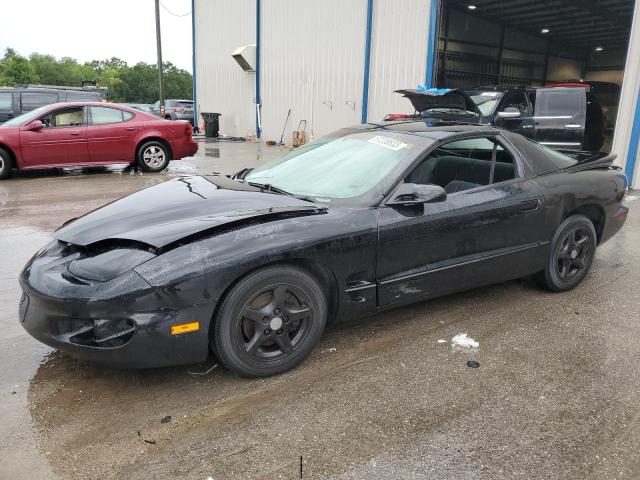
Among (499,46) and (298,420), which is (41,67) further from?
(298,420)

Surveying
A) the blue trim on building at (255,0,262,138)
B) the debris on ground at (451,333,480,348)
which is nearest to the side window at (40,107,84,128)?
the debris on ground at (451,333,480,348)

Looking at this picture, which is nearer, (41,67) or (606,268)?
(606,268)

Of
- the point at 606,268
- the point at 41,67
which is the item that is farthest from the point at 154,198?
the point at 41,67

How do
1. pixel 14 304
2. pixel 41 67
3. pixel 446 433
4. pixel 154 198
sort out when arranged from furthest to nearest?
pixel 41 67
pixel 14 304
pixel 154 198
pixel 446 433

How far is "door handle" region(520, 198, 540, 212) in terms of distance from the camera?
12.7ft

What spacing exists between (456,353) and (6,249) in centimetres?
453

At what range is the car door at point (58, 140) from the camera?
9.52 meters

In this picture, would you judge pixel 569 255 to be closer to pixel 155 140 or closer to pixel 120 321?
pixel 120 321

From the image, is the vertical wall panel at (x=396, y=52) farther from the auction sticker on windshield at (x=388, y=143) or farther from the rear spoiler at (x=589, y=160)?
the auction sticker on windshield at (x=388, y=143)

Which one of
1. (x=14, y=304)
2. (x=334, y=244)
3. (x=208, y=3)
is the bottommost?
(x=14, y=304)

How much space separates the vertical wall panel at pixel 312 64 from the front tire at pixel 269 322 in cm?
1243

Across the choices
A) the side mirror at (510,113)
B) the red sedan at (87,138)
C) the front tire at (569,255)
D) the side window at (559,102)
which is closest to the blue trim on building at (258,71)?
the red sedan at (87,138)

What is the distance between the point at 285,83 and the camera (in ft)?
58.9

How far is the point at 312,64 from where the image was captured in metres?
16.5
